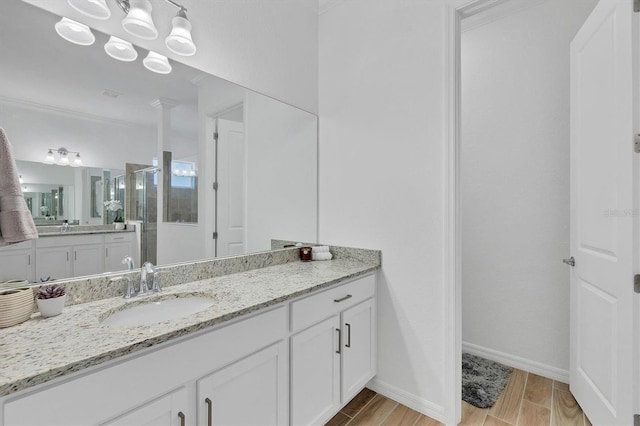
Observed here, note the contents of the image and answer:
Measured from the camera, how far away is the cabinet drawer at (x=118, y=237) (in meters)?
1.32

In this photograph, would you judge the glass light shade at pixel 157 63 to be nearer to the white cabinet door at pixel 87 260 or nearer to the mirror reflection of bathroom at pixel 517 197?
the white cabinet door at pixel 87 260

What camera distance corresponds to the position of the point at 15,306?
3.16 feet

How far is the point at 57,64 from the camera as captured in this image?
46.8 inches

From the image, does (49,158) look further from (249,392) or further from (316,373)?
(316,373)

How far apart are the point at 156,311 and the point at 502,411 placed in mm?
2002

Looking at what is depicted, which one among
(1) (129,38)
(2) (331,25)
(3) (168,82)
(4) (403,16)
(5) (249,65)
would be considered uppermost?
(2) (331,25)

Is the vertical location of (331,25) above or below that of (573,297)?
above

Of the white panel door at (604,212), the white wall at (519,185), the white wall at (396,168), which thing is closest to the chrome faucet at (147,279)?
the white wall at (396,168)

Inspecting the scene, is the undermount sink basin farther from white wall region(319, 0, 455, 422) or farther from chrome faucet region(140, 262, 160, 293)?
white wall region(319, 0, 455, 422)

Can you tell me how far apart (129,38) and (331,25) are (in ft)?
4.61

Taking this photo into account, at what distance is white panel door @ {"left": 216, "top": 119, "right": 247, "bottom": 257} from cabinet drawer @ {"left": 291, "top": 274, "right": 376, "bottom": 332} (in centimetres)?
63

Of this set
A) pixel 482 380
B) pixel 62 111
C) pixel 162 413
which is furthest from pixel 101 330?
pixel 482 380

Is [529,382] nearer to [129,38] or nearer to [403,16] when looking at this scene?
[403,16]

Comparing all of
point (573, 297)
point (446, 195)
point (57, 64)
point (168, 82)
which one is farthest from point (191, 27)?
point (573, 297)
